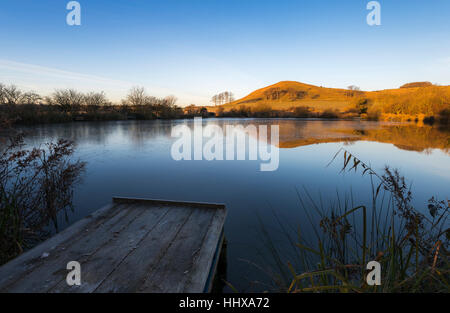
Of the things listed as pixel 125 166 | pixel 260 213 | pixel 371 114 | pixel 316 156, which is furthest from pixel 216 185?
pixel 371 114

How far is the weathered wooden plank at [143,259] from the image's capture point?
1569mm

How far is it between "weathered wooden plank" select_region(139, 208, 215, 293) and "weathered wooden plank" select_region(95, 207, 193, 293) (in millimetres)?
56

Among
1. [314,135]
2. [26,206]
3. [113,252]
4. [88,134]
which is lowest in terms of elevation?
[113,252]

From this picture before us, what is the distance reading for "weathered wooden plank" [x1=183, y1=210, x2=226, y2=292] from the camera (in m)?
1.57

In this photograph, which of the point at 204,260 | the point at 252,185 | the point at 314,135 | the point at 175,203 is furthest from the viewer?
the point at 314,135

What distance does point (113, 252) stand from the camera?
1.94 meters

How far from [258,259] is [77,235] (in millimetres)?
2210

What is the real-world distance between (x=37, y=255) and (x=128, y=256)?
2.81 ft

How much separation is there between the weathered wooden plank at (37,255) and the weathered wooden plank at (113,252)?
38cm

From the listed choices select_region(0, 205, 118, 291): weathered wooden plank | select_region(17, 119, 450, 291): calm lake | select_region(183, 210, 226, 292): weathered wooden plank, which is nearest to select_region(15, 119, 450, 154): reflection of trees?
select_region(17, 119, 450, 291): calm lake

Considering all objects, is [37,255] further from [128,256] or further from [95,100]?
[95,100]

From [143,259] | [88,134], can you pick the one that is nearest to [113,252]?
[143,259]

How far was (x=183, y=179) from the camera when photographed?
219 inches

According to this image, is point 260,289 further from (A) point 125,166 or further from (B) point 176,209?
(A) point 125,166
